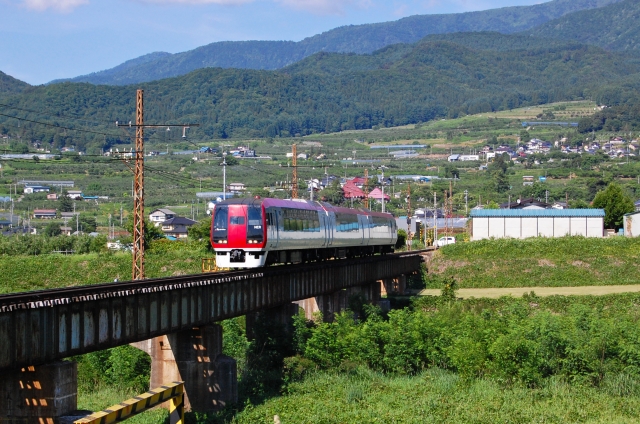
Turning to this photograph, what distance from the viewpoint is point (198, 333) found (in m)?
41.9

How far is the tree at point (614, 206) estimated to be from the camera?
428ft

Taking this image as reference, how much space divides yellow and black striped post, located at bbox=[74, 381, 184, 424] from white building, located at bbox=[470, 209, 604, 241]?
261 feet

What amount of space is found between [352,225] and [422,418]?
30.0 metres

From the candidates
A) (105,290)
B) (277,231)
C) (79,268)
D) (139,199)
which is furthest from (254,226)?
(79,268)

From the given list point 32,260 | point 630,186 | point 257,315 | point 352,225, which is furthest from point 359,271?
point 630,186

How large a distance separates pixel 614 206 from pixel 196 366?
98633 millimetres

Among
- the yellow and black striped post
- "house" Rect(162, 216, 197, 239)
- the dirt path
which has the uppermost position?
"house" Rect(162, 216, 197, 239)

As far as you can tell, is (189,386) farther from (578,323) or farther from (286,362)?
(578,323)

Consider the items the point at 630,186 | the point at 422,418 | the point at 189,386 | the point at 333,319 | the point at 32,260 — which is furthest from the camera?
the point at 630,186

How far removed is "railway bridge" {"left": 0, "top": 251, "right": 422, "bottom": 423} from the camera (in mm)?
29422

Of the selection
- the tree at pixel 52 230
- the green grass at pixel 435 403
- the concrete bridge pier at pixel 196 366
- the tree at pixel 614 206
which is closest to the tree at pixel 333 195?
the tree at pixel 614 206

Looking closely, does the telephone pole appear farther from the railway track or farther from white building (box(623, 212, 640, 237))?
white building (box(623, 212, 640, 237))

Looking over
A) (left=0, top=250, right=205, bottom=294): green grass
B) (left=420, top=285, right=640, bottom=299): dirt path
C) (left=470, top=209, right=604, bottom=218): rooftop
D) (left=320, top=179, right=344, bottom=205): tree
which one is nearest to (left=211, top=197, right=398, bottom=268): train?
(left=420, top=285, right=640, bottom=299): dirt path

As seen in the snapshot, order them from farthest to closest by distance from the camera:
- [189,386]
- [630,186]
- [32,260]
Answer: [630,186] < [32,260] < [189,386]
